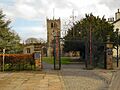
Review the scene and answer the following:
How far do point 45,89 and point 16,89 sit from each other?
1455mm

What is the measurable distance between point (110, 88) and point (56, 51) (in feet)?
54.7

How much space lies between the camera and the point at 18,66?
32.4 metres

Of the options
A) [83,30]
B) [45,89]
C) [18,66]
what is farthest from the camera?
[83,30]

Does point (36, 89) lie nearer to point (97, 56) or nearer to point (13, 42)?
point (97, 56)

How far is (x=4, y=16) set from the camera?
51.8 m

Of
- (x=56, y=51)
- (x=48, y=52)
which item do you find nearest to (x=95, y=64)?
(x=56, y=51)

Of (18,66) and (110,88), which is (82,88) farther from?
(18,66)

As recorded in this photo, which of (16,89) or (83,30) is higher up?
(83,30)

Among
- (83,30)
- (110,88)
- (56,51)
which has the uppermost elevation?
(83,30)

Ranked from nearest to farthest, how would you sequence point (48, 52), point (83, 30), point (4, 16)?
point (83, 30), point (4, 16), point (48, 52)

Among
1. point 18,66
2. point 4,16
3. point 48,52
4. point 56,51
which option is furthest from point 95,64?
point 48,52

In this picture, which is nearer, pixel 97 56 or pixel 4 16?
pixel 97 56

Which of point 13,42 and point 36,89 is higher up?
point 13,42

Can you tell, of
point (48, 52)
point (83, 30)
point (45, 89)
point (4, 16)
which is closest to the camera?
point (45, 89)
